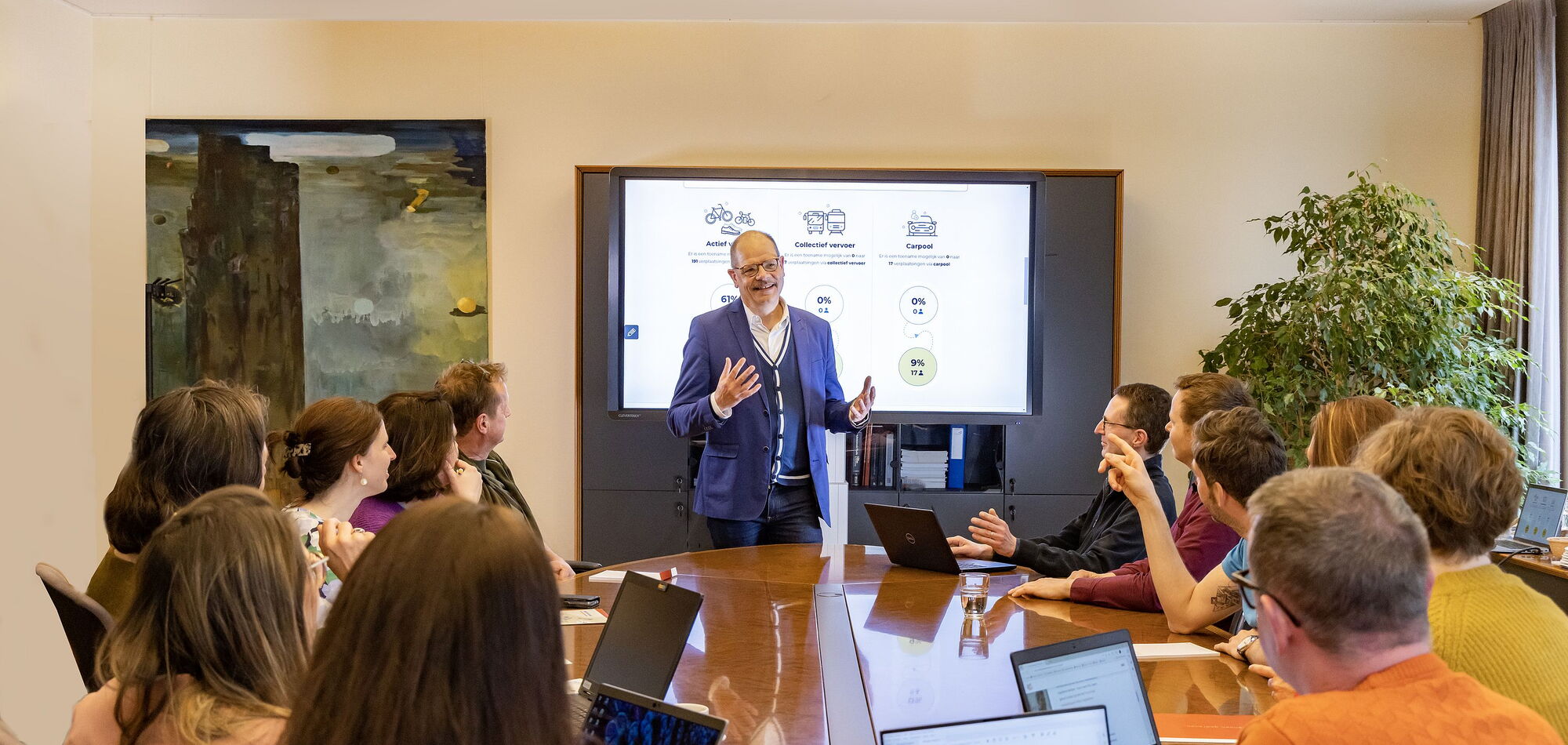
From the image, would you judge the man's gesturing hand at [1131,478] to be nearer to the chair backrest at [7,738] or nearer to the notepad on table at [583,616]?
the notepad on table at [583,616]

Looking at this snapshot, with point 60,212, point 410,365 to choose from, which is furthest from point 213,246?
point 410,365

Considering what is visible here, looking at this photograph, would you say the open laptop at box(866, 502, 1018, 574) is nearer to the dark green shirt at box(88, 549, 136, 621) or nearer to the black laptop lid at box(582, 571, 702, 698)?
the black laptop lid at box(582, 571, 702, 698)

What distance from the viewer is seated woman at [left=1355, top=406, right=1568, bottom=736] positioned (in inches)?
58.7

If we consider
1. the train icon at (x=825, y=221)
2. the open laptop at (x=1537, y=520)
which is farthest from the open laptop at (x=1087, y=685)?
the train icon at (x=825, y=221)

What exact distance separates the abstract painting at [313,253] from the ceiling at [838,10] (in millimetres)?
506

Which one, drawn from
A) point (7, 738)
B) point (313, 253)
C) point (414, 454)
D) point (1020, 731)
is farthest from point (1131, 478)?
point (313, 253)

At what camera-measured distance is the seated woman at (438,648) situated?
0.91 m

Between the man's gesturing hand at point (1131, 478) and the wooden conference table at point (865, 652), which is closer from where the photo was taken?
the wooden conference table at point (865, 652)

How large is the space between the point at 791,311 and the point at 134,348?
131 inches

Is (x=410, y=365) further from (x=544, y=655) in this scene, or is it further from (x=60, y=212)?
(x=544, y=655)

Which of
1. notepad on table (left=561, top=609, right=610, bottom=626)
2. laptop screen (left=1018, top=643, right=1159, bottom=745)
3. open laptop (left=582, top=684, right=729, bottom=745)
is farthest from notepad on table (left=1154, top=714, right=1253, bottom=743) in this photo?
notepad on table (left=561, top=609, right=610, bottom=626)

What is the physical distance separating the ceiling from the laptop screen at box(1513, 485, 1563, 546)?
2.33m

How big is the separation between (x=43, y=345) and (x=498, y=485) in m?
2.81

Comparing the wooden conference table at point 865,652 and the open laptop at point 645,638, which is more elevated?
the open laptop at point 645,638
